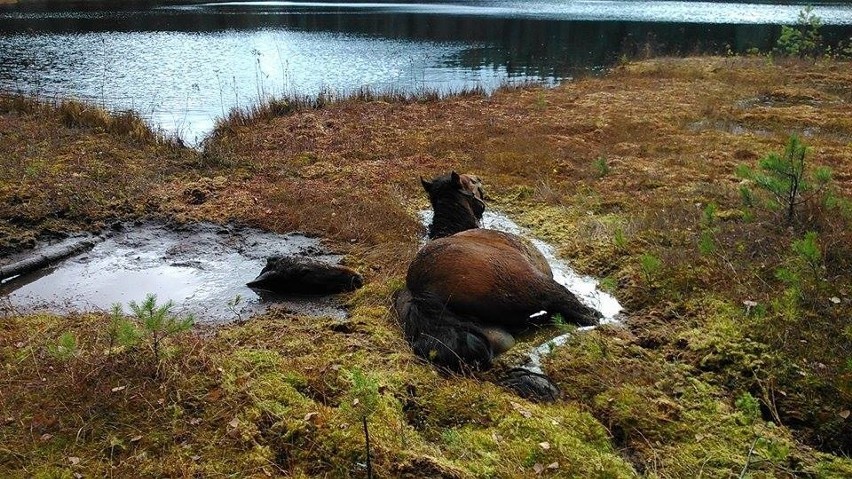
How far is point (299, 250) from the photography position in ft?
25.1

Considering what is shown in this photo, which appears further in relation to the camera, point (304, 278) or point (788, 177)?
point (788, 177)

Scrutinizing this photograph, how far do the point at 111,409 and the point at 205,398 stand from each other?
22.6 inches

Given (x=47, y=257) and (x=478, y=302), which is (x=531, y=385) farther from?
(x=47, y=257)

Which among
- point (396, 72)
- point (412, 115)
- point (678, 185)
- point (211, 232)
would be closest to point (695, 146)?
point (678, 185)

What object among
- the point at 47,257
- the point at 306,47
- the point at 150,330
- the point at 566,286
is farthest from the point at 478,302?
the point at 306,47

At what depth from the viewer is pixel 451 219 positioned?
749 cm

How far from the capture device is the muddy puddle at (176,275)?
6.12m

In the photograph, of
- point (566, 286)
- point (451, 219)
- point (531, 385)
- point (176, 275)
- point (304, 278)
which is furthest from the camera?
point (451, 219)

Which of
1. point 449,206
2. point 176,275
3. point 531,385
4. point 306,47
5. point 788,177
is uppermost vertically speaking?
point 306,47

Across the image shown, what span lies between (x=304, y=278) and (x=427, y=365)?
7.41ft

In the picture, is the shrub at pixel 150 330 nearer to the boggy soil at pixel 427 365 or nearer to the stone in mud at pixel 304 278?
the boggy soil at pixel 427 365

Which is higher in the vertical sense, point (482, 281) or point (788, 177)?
point (788, 177)

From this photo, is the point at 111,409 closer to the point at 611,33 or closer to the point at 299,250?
the point at 299,250

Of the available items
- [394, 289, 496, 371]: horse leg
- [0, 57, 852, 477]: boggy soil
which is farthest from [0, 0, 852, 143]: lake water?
[394, 289, 496, 371]: horse leg
